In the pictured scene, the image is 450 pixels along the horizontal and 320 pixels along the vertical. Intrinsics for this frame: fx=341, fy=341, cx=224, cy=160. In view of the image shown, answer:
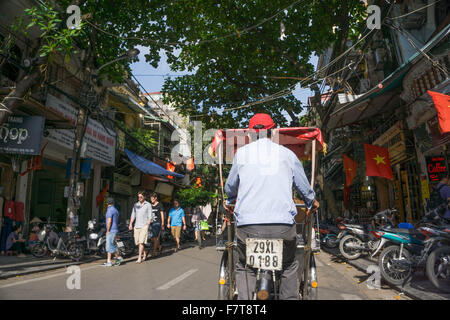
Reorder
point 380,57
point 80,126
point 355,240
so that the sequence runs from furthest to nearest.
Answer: point 380,57 → point 80,126 → point 355,240

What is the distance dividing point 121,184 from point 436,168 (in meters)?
16.7

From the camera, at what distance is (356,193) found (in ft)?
74.8

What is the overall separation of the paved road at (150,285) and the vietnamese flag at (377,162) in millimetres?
5631

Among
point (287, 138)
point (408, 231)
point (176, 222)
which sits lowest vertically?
point (176, 222)

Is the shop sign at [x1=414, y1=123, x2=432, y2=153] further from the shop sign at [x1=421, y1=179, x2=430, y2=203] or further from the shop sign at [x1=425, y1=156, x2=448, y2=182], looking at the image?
the shop sign at [x1=421, y1=179, x2=430, y2=203]

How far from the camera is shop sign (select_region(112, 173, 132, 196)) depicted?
2016 cm

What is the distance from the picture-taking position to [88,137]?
14352 millimetres

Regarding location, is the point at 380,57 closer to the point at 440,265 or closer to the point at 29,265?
the point at 440,265

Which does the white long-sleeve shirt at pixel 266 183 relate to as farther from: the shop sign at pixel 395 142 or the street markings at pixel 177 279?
the shop sign at pixel 395 142

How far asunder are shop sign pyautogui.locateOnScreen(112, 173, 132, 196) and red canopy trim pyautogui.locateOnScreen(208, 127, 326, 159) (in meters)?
15.3

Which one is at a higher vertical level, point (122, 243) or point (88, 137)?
A: point (88, 137)
